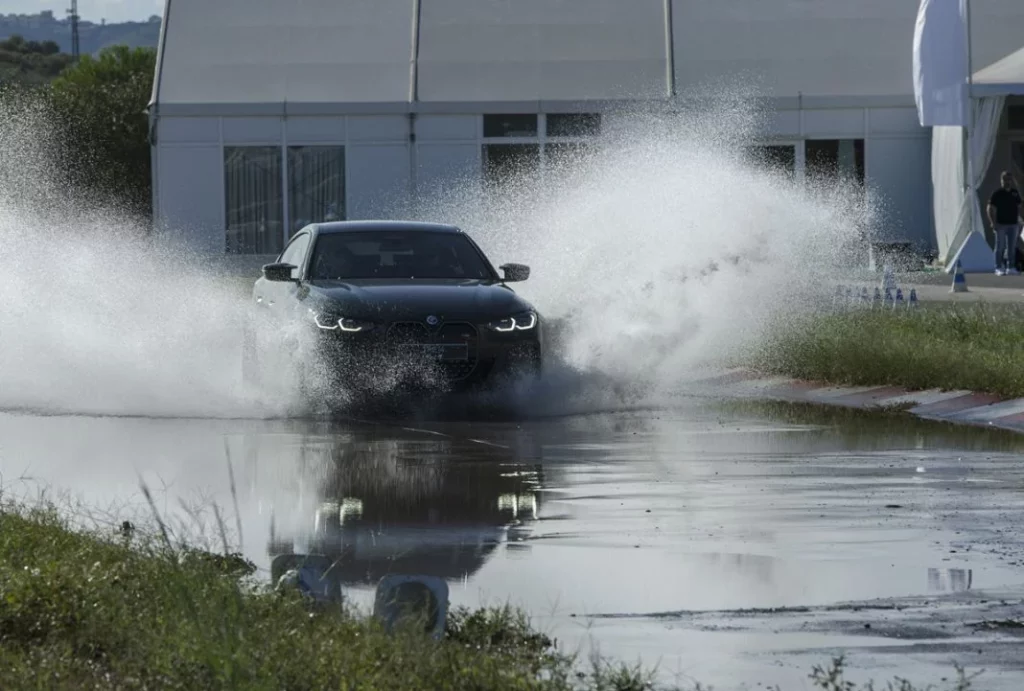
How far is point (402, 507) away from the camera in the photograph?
1061cm

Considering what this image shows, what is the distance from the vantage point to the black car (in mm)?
15703

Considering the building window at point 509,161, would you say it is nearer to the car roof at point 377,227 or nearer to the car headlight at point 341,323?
the car roof at point 377,227

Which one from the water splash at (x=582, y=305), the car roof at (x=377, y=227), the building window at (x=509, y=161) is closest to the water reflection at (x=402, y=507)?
the water splash at (x=582, y=305)

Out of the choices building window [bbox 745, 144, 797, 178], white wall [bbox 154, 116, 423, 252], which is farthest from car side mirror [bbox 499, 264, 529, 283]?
building window [bbox 745, 144, 797, 178]

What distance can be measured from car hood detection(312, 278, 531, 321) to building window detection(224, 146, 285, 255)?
27.0m

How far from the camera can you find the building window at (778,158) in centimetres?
4256

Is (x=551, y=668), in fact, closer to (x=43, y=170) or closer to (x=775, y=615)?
(x=775, y=615)

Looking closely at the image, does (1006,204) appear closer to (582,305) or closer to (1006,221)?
(1006,221)

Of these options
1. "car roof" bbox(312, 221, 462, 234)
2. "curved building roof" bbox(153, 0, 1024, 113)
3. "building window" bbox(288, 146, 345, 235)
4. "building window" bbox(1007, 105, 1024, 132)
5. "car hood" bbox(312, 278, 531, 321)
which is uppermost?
"curved building roof" bbox(153, 0, 1024, 113)

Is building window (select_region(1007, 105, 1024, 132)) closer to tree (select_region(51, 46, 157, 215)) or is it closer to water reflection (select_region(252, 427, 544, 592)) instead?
water reflection (select_region(252, 427, 544, 592))

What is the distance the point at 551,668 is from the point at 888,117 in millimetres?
36974

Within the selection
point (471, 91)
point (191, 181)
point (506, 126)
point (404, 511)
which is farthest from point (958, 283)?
point (404, 511)

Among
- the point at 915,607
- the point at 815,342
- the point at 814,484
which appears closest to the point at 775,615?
the point at 915,607

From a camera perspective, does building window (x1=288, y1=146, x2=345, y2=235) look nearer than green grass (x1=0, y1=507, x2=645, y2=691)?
No
